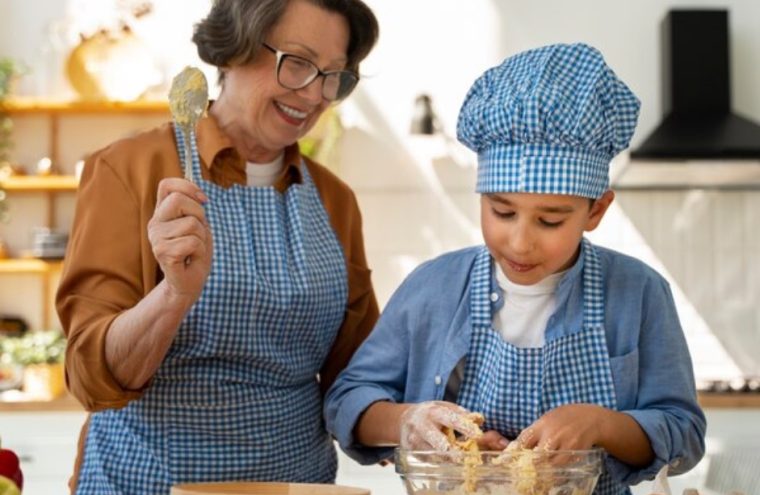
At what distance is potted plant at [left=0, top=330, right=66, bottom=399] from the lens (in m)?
3.79

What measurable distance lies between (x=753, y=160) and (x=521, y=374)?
8.02 ft

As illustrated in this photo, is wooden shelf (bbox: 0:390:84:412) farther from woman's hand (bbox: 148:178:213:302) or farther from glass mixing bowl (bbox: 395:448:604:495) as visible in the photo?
glass mixing bowl (bbox: 395:448:604:495)

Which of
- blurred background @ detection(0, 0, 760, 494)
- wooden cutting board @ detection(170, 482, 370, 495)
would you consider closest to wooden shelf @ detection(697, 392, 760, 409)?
blurred background @ detection(0, 0, 760, 494)

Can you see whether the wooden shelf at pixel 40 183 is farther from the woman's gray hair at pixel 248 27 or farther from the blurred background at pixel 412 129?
the woman's gray hair at pixel 248 27

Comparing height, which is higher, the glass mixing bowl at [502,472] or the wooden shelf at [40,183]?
the glass mixing bowl at [502,472]

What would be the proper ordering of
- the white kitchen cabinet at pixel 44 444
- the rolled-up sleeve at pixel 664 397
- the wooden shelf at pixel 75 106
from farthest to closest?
the wooden shelf at pixel 75 106
the white kitchen cabinet at pixel 44 444
the rolled-up sleeve at pixel 664 397

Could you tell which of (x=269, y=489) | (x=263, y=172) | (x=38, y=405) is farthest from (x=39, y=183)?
(x=269, y=489)

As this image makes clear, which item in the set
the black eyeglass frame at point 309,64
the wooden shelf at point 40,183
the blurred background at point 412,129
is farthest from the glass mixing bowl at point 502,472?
the wooden shelf at point 40,183

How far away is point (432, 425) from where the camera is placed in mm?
1338

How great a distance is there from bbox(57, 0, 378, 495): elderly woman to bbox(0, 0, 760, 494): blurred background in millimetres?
2201

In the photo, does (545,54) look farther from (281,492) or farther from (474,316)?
(281,492)

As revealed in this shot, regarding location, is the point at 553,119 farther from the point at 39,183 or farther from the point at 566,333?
the point at 39,183

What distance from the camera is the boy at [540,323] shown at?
1.35m

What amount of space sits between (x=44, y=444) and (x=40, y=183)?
930 millimetres
